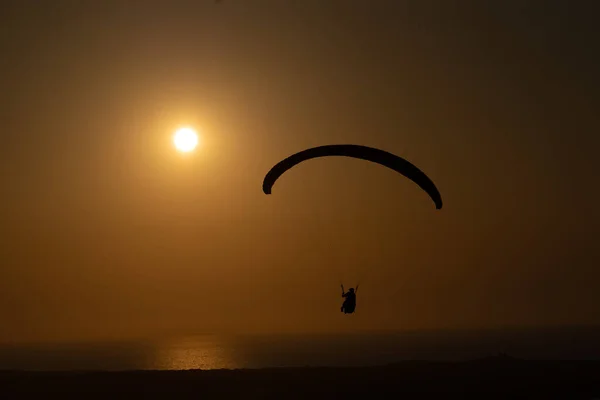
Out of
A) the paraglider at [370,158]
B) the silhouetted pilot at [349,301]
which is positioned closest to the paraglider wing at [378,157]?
the paraglider at [370,158]

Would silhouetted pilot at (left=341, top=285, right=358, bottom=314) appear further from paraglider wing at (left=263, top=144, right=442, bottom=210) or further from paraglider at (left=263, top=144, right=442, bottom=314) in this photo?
paraglider wing at (left=263, top=144, right=442, bottom=210)

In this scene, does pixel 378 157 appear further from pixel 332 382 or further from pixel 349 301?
pixel 332 382

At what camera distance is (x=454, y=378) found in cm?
2961

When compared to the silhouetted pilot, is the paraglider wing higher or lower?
higher

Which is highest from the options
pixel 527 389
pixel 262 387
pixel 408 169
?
pixel 408 169

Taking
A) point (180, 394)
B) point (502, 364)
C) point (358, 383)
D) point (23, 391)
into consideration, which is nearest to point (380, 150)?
point (358, 383)

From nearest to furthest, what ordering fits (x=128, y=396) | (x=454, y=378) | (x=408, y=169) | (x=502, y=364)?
(x=408, y=169)
(x=128, y=396)
(x=454, y=378)
(x=502, y=364)

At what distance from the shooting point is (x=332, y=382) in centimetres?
2894

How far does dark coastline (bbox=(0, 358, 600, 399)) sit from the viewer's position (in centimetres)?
2719

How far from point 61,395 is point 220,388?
6062 millimetres

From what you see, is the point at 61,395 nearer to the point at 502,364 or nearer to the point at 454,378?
the point at 454,378

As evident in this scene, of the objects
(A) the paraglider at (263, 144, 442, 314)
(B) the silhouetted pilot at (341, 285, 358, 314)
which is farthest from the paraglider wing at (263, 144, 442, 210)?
(B) the silhouetted pilot at (341, 285, 358, 314)

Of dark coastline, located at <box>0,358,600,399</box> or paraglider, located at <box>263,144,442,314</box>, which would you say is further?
dark coastline, located at <box>0,358,600,399</box>

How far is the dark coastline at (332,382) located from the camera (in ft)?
89.2
